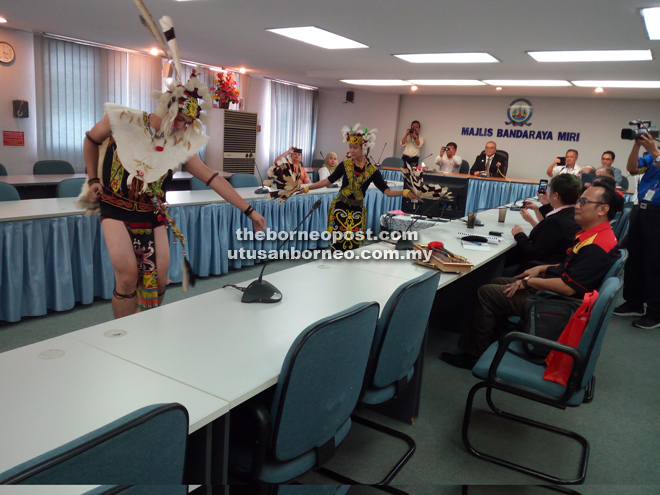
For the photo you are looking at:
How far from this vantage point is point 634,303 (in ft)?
13.8

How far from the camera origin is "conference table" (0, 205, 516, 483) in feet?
3.26

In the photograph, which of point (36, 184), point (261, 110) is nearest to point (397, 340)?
point (36, 184)

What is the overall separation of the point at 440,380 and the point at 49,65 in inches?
272

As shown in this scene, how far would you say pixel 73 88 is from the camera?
271 inches

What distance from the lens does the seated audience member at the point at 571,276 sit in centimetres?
228

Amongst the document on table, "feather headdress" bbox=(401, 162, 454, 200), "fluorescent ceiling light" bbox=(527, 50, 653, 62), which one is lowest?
the document on table

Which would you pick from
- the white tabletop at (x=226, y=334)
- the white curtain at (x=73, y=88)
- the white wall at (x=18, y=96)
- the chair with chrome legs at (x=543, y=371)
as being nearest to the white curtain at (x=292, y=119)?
the white curtain at (x=73, y=88)

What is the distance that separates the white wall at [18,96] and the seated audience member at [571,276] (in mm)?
6651

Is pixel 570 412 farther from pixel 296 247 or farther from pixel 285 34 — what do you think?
pixel 285 34

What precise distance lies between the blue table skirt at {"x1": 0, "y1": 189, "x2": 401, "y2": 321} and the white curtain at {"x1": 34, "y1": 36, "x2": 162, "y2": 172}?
13.5ft

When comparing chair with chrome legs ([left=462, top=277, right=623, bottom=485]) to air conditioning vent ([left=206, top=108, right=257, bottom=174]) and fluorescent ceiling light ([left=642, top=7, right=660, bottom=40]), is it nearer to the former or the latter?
fluorescent ceiling light ([left=642, top=7, right=660, bottom=40])

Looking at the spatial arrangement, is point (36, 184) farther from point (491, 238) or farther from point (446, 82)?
point (446, 82)

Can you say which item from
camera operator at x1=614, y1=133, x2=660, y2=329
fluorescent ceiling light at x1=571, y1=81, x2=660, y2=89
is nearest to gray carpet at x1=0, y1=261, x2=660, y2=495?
camera operator at x1=614, y1=133, x2=660, y2=329

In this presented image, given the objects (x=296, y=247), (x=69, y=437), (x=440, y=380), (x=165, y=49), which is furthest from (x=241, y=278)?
(x=69, y=437)
